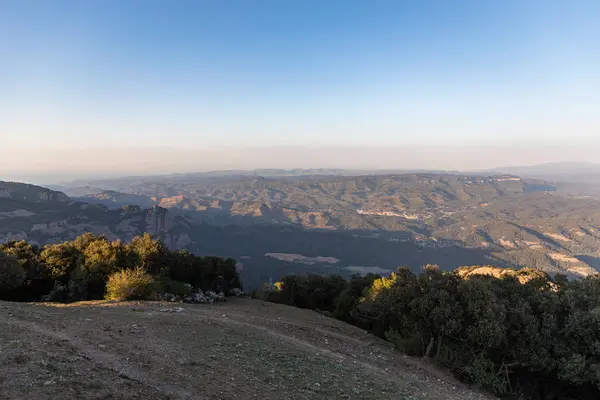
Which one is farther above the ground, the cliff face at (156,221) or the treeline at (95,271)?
the treeline at (95,271)

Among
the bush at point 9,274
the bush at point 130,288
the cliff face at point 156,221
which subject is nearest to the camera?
the bush at point 130,288

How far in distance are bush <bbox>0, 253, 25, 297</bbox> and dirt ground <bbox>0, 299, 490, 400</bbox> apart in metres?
14.3

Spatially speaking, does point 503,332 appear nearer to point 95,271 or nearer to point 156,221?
point 95,271

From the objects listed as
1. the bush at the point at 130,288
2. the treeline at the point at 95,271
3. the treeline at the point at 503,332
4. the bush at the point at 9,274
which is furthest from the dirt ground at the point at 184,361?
the bush at the point at 9,274

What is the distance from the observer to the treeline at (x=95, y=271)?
84.1 ft

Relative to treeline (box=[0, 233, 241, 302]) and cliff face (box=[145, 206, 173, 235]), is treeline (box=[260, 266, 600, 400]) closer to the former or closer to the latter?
treeline (box=[0, 233, 241, 302])

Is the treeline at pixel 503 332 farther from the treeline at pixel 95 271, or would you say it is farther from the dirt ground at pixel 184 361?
the treeline at pixel 95 271

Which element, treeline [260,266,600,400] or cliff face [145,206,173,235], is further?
cliff face [145,206,173,235]

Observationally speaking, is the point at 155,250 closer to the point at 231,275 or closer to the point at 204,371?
the point at 231,275

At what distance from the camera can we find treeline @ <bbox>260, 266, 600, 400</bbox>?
1880 centimetres

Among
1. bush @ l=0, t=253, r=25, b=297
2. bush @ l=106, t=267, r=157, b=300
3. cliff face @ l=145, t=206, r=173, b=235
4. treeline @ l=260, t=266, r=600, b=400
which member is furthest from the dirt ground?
cliff face @ l=145, t=206, r=173, b=235

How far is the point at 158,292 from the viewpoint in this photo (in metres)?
25.7

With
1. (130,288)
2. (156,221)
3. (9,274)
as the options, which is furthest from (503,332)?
(156,221)

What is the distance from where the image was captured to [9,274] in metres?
26.1
